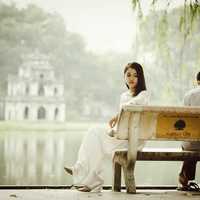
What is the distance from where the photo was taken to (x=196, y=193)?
13.2 feet

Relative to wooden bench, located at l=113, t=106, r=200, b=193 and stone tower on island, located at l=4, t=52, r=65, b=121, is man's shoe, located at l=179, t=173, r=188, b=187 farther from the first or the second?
stone tower on island, located at l=4, t=52, r=65, b=121

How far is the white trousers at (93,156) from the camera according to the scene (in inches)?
158

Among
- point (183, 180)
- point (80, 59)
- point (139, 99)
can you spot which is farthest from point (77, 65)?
point (139, 99)

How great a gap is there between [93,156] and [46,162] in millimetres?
8506

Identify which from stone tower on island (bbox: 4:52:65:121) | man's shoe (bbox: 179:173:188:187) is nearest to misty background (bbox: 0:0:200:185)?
stone tower on island (bbox: 4:52:65:121)

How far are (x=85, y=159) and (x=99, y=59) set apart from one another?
26.0 feet

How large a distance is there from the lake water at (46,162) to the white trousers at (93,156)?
6.38m

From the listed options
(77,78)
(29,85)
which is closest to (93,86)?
(77,78)

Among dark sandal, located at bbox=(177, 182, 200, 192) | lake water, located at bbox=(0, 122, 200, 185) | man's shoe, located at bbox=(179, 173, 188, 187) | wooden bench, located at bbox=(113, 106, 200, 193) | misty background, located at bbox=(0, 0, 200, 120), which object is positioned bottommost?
lake water, located at bbox=(0, 122, 200, 185)

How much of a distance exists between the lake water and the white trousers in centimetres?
638

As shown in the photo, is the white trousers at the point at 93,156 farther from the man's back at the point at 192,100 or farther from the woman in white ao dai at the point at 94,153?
the man's back at the point at 192,100

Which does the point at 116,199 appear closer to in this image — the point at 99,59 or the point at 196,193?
the point at 196,193

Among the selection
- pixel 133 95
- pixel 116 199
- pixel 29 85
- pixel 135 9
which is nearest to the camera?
pixel 116 199

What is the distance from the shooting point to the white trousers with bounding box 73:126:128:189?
4012 millimetres
